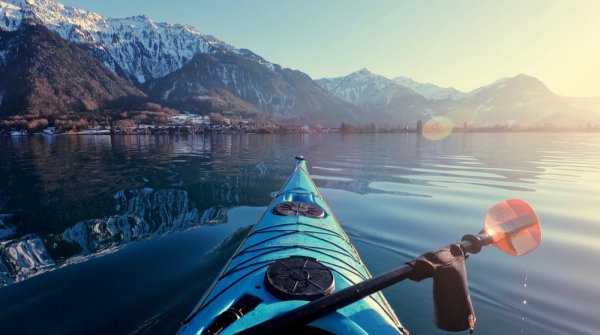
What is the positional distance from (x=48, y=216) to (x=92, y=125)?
169m

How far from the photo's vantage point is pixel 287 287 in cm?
355

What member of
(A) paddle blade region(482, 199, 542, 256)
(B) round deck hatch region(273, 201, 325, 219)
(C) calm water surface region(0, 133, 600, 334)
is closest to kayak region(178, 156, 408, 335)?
(B) round deck hatch region(273, 201, 325, 219)

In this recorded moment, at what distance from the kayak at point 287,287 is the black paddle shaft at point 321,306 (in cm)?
65

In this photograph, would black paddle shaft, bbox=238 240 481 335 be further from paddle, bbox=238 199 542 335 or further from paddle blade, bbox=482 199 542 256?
paddle blade, bbox=482 199 542 256

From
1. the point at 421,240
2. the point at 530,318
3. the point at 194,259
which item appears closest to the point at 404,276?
the point at 530,318

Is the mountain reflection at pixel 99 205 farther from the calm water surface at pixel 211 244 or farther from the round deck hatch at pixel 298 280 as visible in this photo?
the round deck hatch at pixel 298 280

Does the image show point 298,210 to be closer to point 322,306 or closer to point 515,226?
point 515,226

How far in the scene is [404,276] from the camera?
2748 mm

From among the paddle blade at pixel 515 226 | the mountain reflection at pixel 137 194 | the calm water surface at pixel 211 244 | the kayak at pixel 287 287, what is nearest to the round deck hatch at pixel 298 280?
the kayak at pixel 287 287

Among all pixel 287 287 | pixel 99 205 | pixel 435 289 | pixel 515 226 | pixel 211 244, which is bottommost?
pixel 211 244

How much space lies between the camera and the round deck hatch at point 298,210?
22.6ft

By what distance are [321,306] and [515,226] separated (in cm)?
304

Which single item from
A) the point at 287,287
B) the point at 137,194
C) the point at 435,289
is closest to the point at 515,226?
the point at 435,289

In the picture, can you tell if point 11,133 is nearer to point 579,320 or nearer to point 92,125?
point 92,125
